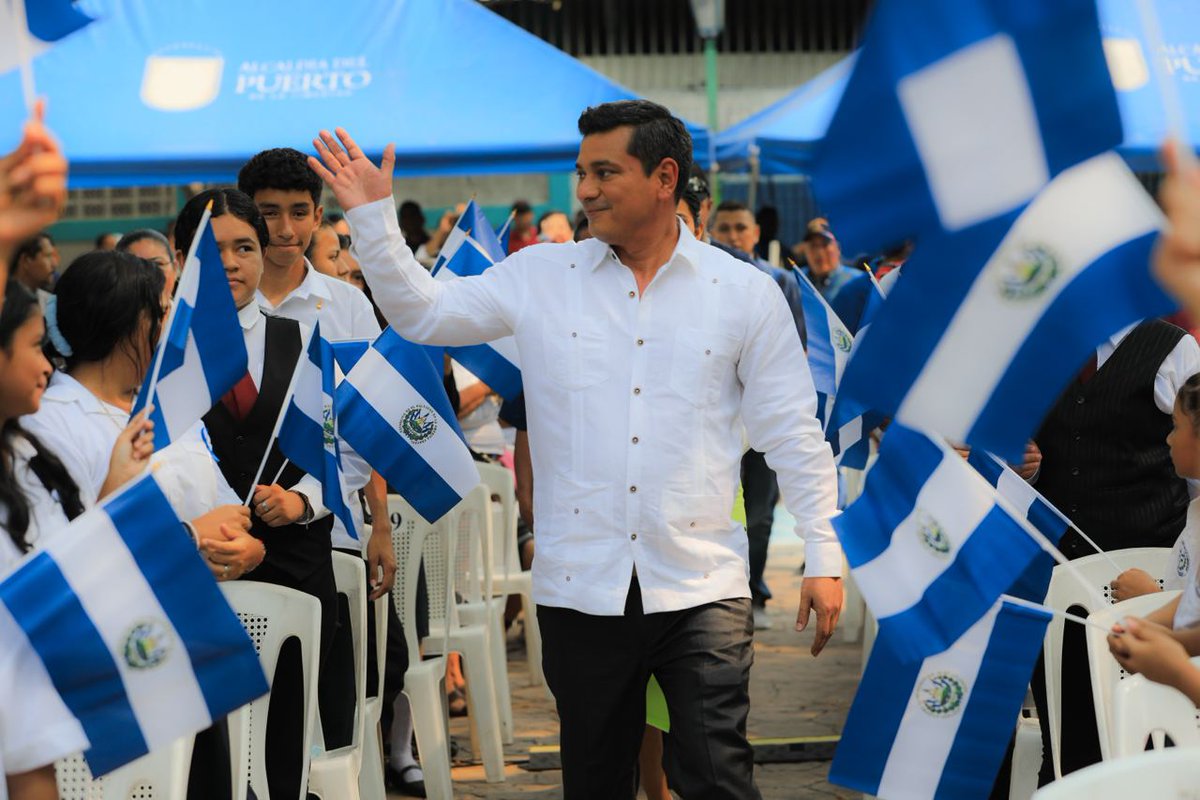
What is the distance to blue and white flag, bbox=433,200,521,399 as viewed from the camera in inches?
231

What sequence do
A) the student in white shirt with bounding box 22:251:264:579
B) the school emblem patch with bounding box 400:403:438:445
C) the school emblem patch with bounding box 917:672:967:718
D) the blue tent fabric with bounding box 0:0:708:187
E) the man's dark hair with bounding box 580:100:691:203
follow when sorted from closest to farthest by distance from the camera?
the student in white shirt with bounding box 22:251:264:579, the school emblem patch with bounding box 917:672:967:718, the man's dark hair with bounding box 580:100:691:203, the school emblem patch with bounding box 400:403:438:445, the blue tent fabric with bounding box 0:0:708:187

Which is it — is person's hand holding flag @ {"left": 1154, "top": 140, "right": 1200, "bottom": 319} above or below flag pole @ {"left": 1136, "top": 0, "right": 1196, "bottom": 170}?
below

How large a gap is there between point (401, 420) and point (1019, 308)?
2.77m

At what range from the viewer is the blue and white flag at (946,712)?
13.5ft

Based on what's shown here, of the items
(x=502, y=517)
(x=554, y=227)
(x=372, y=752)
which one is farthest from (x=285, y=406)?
(x=554, y=227)

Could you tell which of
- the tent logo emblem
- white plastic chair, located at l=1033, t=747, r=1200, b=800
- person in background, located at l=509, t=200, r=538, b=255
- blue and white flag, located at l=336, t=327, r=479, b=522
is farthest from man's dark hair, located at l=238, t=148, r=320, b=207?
person in background, located at l=509, t=200, r=538, b=255

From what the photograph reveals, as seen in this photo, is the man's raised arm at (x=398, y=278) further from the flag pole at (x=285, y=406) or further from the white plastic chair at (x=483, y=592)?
the white plastic chair at (x=483, y=592)

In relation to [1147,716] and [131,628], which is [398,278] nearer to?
[131,628]

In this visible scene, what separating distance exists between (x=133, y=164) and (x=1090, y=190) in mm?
7400

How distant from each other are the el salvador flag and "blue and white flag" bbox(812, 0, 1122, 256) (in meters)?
2.00

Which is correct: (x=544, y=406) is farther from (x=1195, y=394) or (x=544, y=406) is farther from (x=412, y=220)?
(x=412, y=220)

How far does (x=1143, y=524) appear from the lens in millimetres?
5281

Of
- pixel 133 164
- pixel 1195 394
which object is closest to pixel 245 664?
pixel 1195 394

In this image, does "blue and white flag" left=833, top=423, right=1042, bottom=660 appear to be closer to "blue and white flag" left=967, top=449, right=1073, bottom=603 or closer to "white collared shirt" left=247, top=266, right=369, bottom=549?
"blue and white flag" left=967, top=449, right=1073, bottom=603
